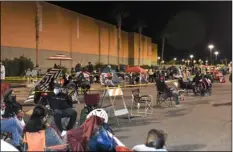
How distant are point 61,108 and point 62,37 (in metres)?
35.7

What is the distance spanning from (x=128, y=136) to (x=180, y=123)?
247 cm

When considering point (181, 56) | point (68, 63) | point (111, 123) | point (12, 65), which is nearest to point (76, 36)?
point (68, 63)

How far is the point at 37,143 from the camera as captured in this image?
5961mm

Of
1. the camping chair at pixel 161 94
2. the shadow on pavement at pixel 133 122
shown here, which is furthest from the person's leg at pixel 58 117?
the camping chair at pixel 161 94

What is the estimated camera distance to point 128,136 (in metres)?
8.95

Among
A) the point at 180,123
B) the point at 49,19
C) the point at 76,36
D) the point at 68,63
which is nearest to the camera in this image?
the point at 180,123

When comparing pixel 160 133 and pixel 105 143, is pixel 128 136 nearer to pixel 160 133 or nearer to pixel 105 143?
pixel 105 143

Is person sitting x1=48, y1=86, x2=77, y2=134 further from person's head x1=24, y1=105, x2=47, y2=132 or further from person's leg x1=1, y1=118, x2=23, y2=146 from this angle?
person's head x1=24, y1=105, x2=47, y2=132

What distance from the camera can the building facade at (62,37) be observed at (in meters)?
30.5

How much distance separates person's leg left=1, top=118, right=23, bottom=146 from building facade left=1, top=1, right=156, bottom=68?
56.5 ft

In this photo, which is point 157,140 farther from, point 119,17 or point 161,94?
point 119,17

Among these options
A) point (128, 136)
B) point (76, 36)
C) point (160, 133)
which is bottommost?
point (128, 136)

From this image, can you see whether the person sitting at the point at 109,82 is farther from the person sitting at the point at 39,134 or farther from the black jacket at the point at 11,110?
the person sitting at the point at 39,134

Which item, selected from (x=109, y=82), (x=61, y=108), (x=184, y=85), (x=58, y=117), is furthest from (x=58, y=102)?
(x=184, y=85)
